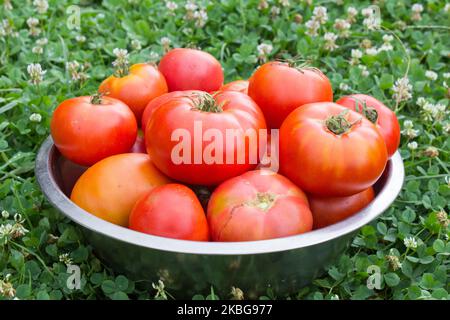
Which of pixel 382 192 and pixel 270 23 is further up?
pixel 382 192

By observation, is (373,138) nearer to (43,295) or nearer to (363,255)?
(363,255)

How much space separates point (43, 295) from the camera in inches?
55.9

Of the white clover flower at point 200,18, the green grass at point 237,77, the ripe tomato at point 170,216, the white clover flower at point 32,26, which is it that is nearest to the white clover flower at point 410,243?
the green grass at point 237,77

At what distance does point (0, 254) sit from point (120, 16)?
1.30 metres

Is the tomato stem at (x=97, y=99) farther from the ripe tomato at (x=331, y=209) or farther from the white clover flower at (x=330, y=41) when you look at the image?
the white clover flower at (x=330, y=41)

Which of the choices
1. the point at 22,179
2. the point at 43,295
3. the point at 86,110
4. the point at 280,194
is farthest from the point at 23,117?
the point at 280,194

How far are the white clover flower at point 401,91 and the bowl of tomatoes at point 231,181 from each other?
53 cm

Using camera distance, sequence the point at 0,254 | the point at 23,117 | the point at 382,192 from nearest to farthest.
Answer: the point at 382,192 < the point at 0,254 < the point at 23,117

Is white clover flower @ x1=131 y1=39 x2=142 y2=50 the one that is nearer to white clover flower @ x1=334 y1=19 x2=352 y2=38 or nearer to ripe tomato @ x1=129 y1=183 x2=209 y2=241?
white clover flower @ x1=334 y1=19 x2=352 y2=38

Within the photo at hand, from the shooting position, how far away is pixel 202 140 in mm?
1351

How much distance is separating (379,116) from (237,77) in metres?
0.82

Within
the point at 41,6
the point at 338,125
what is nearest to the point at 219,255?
the point at 338,125

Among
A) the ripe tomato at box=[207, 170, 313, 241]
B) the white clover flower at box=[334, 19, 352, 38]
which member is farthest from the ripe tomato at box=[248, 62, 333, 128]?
the white clover flower at box=[334, 19, 352, 38]
